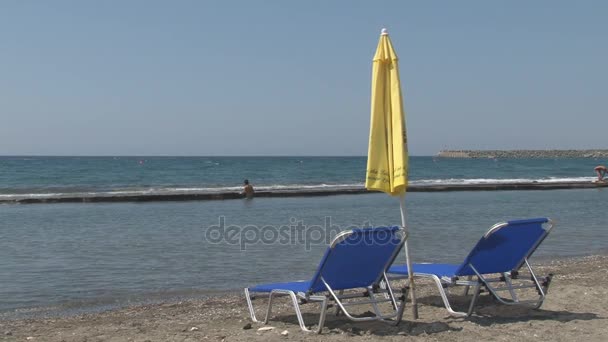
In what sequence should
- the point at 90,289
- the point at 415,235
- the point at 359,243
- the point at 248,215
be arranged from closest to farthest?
the point at 359,243 → the point at 90,289 → the point at 415,235 → the point at 248,215

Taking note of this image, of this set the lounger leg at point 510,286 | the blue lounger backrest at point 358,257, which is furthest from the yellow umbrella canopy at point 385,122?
the lounger leg at point 510,286

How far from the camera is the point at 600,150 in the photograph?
492 feet

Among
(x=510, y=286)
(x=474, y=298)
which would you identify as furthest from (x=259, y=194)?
(x=474, y=298)

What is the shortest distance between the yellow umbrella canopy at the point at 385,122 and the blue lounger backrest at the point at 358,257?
42cm

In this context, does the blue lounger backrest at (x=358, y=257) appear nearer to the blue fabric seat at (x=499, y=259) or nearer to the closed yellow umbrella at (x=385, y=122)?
the closed yellow umbrella at (x=385, y=122)

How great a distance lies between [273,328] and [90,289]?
160 inches

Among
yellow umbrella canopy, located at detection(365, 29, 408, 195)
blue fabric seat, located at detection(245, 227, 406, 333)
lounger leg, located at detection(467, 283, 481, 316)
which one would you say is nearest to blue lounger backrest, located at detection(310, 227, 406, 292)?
blue fabric seat, located at detection(245, 227, 406, 333)

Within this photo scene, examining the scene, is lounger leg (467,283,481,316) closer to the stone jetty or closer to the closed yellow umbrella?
the closed yellow umbrella

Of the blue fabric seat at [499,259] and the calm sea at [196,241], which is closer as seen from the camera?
the blue fabric seat at [499,259]

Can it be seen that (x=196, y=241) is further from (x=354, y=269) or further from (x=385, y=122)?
(x=385, y=122)

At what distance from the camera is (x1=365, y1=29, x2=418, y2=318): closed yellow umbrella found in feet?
21.4

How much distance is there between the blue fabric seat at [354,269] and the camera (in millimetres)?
6434

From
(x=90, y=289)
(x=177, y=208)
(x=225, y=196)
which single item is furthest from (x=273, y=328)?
(x=225, y=196)

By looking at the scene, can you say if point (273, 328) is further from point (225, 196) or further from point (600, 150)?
point (600, 150)
